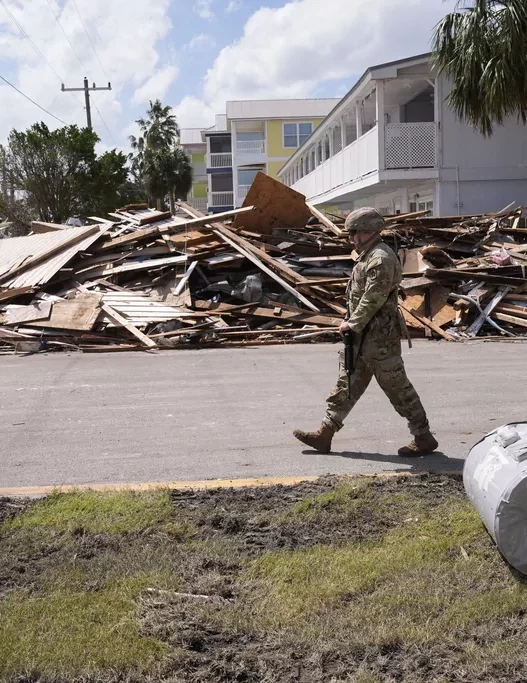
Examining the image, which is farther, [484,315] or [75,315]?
[484,315]

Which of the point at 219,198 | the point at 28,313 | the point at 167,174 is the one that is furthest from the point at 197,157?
the point at 28,313

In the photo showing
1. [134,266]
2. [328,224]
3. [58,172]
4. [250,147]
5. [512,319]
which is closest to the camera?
[512,319]

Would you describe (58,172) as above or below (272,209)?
above

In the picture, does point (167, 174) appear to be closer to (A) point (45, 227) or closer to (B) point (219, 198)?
(B) point (219, 198)

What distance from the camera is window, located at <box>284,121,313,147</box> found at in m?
59.2

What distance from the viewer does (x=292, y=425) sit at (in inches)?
278

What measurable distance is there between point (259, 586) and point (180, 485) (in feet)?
5.33

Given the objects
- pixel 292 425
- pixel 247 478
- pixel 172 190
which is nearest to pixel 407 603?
pixel 247 478

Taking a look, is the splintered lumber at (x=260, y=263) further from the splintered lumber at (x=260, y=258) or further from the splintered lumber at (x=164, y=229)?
the splintered lumber at (x=164, y=229)

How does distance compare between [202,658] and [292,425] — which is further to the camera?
[292,425]

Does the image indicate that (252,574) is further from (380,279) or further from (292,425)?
(292,425)

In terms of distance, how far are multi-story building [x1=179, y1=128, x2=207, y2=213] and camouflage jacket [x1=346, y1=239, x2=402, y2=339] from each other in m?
78.3

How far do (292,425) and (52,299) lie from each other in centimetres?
757

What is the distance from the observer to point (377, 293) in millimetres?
5438
